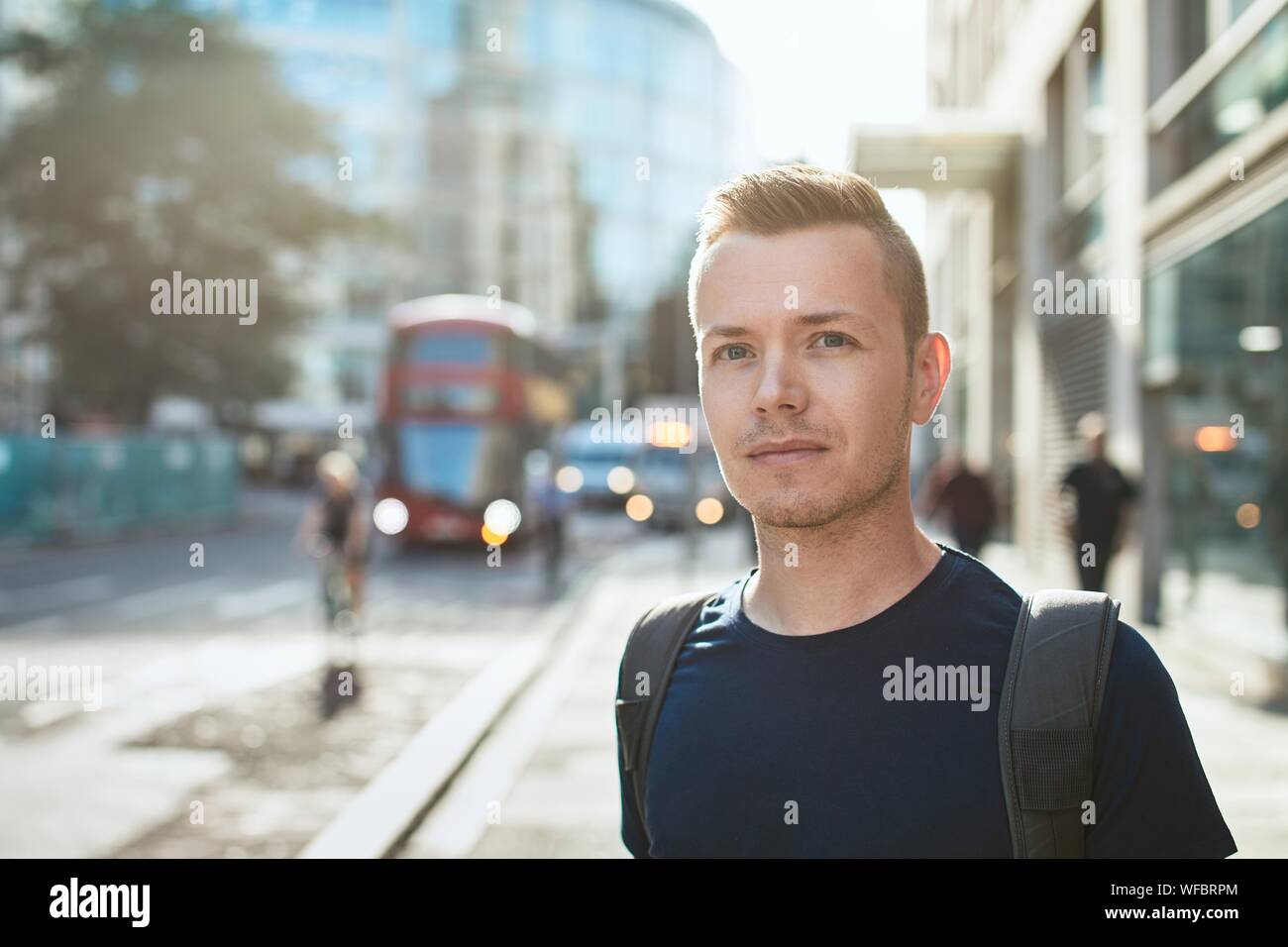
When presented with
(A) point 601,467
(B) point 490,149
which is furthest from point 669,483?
(B) point 490,149

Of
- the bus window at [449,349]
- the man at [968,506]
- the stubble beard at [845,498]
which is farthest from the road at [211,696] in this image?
the man at [968,506]

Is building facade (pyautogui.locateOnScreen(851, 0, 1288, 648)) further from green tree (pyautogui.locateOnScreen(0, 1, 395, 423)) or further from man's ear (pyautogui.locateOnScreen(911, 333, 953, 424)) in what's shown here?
green tree (pyautogui.locateOnScreen(0, 1, 395, 423))

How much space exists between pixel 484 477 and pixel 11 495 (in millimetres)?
8818

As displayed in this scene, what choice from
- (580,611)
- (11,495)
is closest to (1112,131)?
(580,611)

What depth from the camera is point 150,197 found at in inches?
1093

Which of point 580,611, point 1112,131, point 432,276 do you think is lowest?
point 580,611

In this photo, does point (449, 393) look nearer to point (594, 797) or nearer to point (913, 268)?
point (594, 797)

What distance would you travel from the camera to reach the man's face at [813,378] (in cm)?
141

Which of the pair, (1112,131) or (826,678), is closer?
(826,678)

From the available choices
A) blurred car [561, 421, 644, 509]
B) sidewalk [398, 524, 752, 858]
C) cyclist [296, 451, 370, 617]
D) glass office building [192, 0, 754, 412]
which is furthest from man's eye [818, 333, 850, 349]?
glass office building [192, 0, 754, 412]

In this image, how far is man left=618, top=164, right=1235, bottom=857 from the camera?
1.31 meters

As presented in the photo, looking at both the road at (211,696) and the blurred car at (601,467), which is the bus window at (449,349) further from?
the blurred car at (601,467)

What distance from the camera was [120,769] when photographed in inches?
241

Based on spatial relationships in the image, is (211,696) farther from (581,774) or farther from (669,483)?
(669,483)
